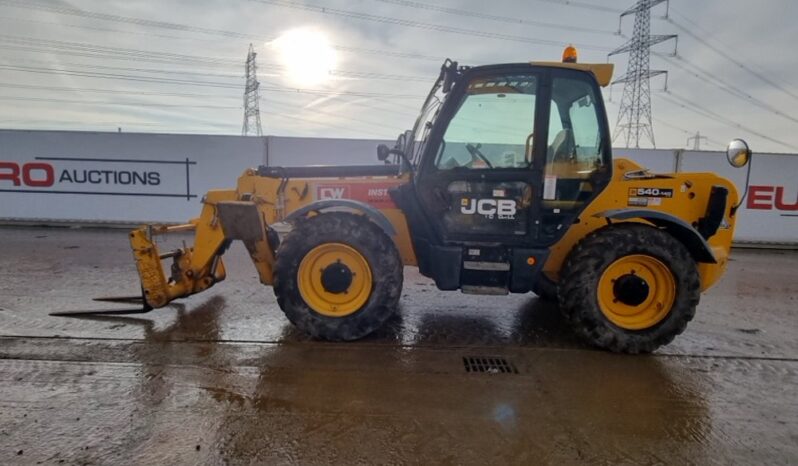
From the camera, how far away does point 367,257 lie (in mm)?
3924

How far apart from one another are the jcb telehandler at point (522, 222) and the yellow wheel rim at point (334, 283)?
0.01m

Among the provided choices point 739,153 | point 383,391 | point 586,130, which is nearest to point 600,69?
point 586,130

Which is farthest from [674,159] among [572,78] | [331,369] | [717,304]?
[331,369]

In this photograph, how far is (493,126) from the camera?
156 inches

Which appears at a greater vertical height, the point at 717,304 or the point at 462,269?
the point at 462,269

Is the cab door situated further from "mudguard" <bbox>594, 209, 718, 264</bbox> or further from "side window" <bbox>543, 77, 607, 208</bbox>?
"mudguard" <bbox>594, 209, 718, 264</bbox>

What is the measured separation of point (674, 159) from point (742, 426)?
8.87m

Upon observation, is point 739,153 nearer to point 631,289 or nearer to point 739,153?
point 739,153

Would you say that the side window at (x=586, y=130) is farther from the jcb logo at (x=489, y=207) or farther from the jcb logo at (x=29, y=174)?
the jcb logo at (x=29, y=174)

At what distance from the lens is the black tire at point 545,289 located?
4.83 metres

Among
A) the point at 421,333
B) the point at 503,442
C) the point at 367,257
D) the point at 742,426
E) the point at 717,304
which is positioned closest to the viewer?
the point at 503,442

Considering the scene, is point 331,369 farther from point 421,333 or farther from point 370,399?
point 421,333

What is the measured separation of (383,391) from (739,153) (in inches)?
143

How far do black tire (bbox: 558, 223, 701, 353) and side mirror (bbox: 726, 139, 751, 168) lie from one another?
929 millimetres
